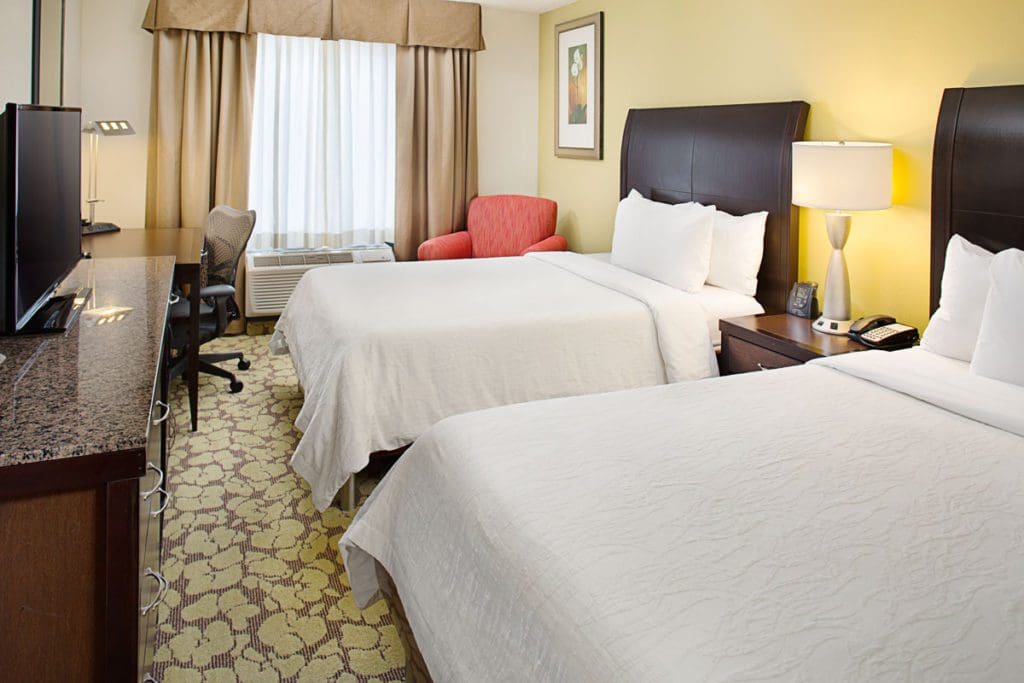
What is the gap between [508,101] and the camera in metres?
6.12

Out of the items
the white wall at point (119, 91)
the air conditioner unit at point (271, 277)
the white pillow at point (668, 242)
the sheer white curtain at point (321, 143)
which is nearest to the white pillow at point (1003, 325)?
the white pillow at point (668, 242)

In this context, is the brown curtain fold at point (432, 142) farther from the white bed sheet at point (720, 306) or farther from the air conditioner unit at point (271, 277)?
the white bed sheet at point (720, 306)

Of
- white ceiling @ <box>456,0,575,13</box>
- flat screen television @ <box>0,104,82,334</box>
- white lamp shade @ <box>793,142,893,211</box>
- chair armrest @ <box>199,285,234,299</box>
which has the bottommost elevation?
chair armrest @ <box>199,285,234,299</box>

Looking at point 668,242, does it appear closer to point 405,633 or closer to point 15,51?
point 405,633

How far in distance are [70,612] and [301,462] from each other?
1.65 meters

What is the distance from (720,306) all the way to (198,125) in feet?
11.7

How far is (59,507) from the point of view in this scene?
47.1 inches

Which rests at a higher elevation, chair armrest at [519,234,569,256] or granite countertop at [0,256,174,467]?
chair armrest at [519,234,569,256]

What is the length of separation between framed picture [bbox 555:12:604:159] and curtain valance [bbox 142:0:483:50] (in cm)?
65

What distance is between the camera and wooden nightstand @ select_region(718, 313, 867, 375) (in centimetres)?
296

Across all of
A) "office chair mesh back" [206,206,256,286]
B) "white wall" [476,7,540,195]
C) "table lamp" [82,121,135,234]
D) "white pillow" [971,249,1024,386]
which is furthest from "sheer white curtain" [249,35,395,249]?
"white pillow" [971,249,1024,386]

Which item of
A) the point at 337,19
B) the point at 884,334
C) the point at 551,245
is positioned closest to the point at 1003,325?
the point at 884,334

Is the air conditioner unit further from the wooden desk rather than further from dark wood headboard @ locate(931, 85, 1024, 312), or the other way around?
dark wood headboard @ locate(931, 85, 1024, 312)

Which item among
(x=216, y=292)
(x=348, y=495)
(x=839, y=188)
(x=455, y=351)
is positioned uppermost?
(x=839, y=188)
